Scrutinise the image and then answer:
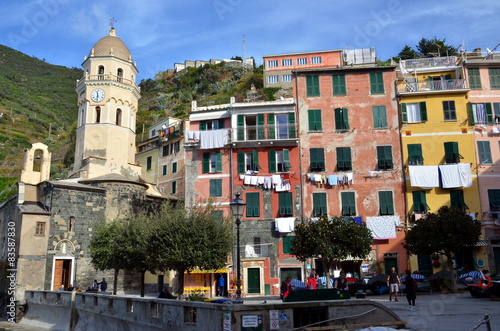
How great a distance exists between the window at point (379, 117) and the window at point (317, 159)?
13.9 feet

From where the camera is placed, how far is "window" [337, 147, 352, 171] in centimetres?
3231

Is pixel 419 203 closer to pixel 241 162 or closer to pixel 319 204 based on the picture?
pixel 319 204

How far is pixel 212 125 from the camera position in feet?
117

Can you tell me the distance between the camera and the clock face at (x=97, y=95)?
40.1 meters

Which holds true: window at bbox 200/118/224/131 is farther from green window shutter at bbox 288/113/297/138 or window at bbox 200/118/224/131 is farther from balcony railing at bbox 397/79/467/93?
balcony railing at bbox 397/79/467/93

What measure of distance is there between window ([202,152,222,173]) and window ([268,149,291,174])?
12.3ft

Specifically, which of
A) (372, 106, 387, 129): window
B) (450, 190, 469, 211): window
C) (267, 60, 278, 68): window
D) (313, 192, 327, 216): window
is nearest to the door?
(313, 192, 327, 216): window

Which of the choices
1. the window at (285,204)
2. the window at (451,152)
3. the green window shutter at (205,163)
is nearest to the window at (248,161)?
the green window shutter at (205,163)

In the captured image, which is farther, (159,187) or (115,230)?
(159,187)

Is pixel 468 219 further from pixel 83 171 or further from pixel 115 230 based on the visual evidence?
pixel 83 171

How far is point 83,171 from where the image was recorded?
37969mm

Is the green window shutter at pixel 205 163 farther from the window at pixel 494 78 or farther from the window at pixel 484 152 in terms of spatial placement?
the window at pixel 494 78

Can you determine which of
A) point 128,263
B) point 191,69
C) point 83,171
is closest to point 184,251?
point 128,263

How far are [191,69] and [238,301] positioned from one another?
309 feet
